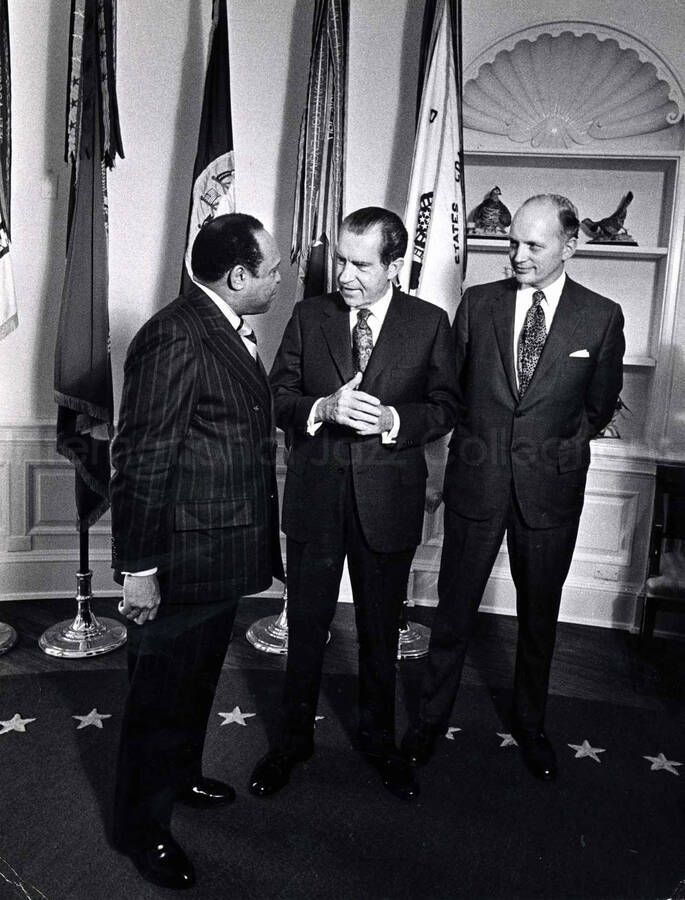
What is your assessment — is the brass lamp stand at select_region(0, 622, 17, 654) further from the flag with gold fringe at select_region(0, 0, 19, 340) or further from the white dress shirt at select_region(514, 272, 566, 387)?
the white dress shirt at select_region(514, 272, 566, 387)

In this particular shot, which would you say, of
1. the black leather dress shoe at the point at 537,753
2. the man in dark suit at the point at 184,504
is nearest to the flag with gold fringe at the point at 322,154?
the man in dark suit at the point at 184,504

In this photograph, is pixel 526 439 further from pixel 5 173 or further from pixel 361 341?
pixel 5 173

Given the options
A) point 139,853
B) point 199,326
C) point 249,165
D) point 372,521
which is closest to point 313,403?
point 372,521

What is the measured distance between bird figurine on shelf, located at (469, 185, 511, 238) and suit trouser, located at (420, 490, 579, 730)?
1525 mm

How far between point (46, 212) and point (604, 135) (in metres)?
2.27

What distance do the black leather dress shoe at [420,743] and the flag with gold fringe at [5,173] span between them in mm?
1945

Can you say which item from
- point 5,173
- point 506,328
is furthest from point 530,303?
point 5,173

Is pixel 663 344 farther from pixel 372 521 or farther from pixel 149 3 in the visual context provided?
pixel 149 3

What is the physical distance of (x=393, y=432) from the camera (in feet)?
6.72

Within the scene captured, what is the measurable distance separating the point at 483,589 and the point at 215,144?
6.28 ft

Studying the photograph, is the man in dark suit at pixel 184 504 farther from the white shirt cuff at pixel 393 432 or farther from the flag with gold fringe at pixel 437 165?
the flag with gold fringe at pixel 437 165

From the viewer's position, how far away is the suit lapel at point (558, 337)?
2.21 meters

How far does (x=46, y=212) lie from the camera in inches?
128

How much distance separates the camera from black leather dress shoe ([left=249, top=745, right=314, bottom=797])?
2.15 m
